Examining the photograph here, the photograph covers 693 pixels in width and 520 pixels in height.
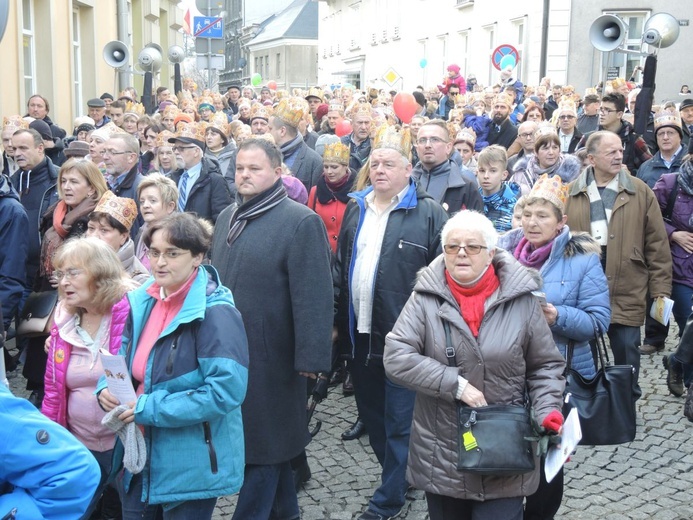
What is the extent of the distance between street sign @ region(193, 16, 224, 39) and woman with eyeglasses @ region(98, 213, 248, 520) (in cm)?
1469

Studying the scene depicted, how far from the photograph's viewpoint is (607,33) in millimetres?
13969

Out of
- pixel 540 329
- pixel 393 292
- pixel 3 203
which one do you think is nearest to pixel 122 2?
pixel 3 203

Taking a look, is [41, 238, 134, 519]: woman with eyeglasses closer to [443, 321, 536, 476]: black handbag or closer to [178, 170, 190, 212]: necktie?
[443, 321, 536, 476]: black handbag

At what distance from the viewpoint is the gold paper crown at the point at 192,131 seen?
881 centimetres

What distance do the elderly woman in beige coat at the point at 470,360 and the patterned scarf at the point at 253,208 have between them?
1.02 metres

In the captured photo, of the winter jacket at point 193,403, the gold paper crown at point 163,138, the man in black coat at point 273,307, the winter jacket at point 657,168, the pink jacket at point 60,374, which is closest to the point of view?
the winter jacket at point 193,403

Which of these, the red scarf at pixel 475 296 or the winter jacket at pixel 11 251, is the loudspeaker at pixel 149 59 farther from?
the red scarf at pixel 475 296

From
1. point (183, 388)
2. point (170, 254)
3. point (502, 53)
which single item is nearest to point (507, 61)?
point (502, 53)

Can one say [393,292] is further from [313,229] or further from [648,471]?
[648,471]

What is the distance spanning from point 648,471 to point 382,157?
8.69 ft

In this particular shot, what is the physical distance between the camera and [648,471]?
5.91 meters

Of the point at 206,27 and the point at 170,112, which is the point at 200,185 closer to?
the point at 170,112

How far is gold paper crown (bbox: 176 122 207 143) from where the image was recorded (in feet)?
28.9

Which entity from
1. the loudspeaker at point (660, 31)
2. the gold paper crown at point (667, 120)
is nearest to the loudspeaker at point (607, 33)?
the loudspeaker at point (660, 31)
